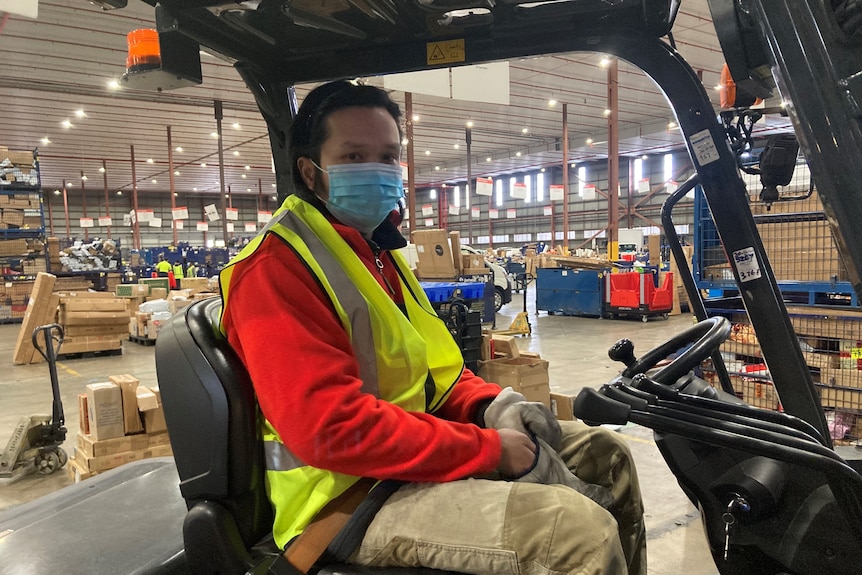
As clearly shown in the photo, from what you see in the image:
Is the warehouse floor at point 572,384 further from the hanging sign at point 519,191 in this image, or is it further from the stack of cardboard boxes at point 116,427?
the hanging sign at point 519,191

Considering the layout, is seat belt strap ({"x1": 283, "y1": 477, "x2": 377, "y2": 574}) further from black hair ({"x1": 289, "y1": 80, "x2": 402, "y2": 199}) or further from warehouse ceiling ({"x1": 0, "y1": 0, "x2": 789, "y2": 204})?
warehouse ceiling ({"x1": 0, "y1": 0, "x2": 789, "y2": 204})

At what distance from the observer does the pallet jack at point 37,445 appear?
4766 mm

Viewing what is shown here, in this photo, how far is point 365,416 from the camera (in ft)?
4.43

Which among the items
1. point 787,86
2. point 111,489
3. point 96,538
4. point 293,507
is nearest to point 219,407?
point 293,507

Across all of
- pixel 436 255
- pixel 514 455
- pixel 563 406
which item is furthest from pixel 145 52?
pixel 436 255

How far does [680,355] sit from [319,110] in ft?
4.37

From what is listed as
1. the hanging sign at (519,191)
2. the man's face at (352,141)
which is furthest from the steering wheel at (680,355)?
the hanging sign at (519,191)

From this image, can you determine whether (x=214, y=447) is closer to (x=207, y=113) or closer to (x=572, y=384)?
(x=572, y=384)

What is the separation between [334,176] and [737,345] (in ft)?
13.3

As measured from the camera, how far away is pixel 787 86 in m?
1.18

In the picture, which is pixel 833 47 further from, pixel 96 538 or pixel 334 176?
pixel 96 538

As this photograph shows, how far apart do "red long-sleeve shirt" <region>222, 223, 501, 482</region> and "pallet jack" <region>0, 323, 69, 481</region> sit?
4.27m

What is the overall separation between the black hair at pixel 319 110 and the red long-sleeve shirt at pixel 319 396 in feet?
1.24

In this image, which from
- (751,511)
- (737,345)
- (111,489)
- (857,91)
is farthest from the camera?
(737,345)
